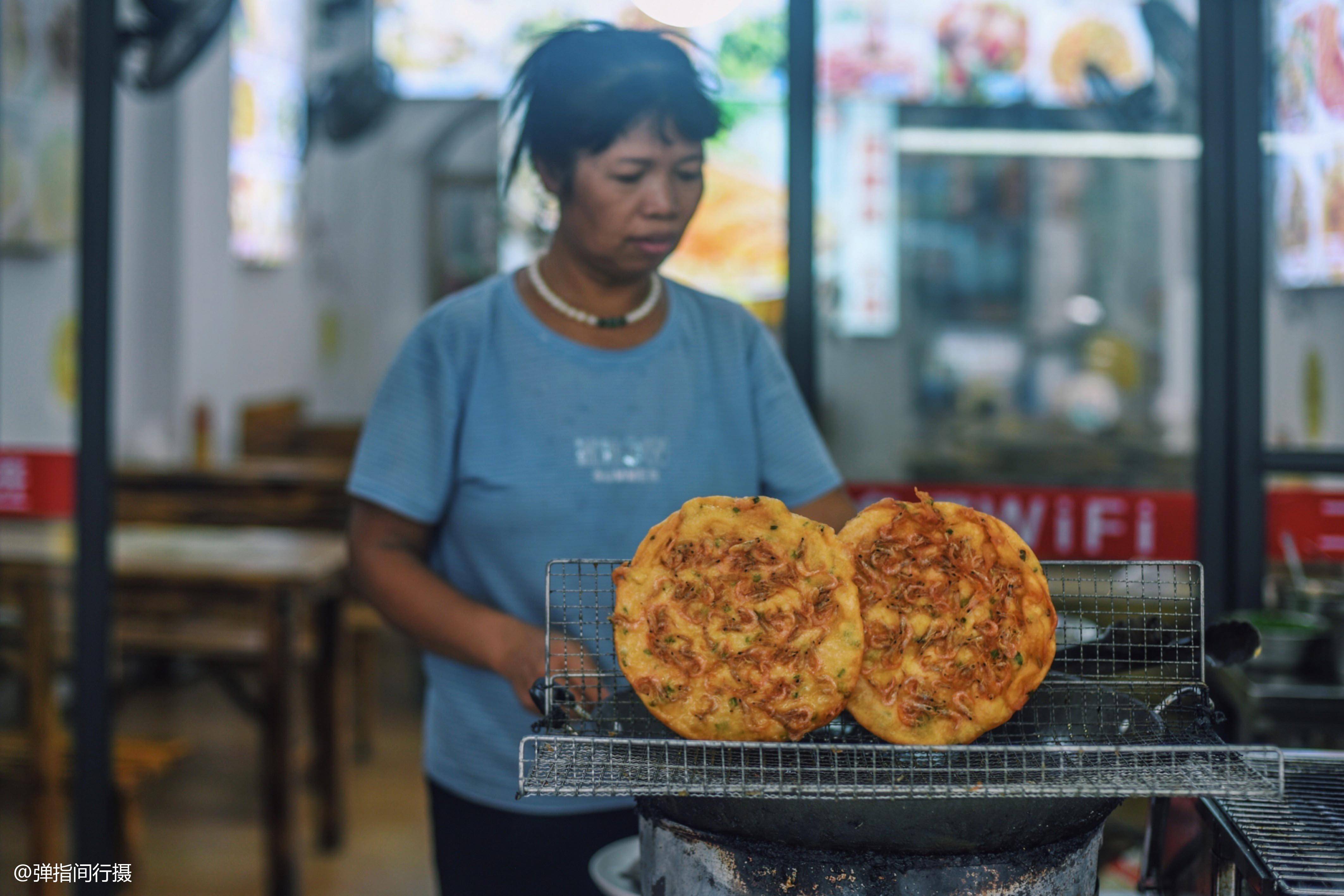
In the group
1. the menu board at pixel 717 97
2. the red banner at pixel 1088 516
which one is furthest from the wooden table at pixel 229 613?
the red banner at pixel 1088 516

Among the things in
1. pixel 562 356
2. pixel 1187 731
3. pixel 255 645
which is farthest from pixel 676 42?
pixel 255 645

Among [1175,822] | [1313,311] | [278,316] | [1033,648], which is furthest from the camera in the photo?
[278,316]

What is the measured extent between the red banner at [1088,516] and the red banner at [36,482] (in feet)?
5.99

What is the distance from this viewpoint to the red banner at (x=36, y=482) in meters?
2.80

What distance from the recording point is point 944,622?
104cm

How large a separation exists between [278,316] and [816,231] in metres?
5.51

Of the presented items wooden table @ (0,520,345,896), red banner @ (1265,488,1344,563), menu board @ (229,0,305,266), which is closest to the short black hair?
red banner @ (1265,488,1344,563)

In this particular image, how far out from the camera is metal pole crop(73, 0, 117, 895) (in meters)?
2.38

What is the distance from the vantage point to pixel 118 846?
3.39 m

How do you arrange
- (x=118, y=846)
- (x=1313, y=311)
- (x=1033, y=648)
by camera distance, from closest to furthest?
(x=1033, y=648), (x=1313, y=311), (x=118, y=846)

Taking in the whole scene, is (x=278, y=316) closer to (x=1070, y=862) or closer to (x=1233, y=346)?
(x=1233, y=346)

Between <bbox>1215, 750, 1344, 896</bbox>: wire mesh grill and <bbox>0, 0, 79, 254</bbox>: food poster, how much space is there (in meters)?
3.10

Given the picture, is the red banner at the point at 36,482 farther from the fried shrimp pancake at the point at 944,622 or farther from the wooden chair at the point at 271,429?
the wooden chair at the point at 271,429

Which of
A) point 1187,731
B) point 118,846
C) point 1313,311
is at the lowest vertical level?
point 118,846
